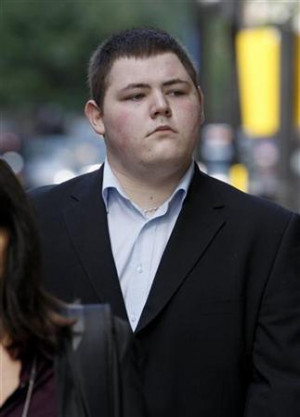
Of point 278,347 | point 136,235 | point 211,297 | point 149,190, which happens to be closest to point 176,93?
point 149,190

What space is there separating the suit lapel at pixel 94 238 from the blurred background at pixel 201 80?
2.05 feet

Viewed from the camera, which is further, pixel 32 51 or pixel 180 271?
pixel 32 51

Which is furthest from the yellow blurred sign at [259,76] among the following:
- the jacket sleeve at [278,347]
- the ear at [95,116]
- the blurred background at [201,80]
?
the jacket sleeve at [278,347]

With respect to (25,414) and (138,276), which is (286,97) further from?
(25,414)

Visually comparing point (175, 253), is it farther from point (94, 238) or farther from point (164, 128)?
point (164, 128)

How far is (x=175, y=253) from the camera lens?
3834 millimetres

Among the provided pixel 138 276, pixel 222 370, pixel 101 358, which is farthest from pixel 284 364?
pixel 101 358

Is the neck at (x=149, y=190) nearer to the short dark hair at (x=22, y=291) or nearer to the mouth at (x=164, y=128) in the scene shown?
the mouth at (x=164, y=128)

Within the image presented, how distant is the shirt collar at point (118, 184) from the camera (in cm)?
398

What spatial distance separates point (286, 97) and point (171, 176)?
40.3 feet

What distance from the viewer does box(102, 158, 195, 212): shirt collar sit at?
3979 millimetres

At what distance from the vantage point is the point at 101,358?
8.36 ft

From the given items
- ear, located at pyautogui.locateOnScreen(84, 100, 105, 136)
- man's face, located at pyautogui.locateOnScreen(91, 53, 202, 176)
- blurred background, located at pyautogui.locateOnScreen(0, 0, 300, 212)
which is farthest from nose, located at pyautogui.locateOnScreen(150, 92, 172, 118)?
blurred background, located at pyautogui.locateOnScreen(0, 0, 300, 212)

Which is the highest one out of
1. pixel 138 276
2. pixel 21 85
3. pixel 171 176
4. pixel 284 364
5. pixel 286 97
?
pixel 171 176
